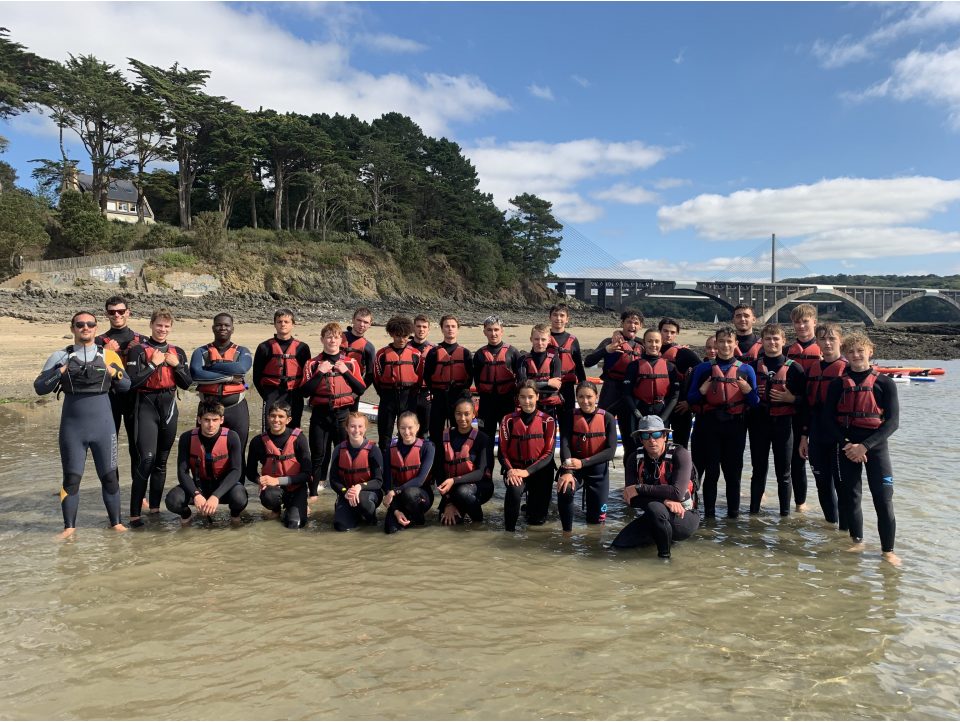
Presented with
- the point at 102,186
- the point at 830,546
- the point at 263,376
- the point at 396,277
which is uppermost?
the point at 102,186

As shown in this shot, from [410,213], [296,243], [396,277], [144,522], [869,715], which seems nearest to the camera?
[869,715]

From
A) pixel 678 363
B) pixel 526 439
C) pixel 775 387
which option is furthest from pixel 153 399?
pixel 775 387

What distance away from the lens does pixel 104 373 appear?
5.13 m

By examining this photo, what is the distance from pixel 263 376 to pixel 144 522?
5.70 feet

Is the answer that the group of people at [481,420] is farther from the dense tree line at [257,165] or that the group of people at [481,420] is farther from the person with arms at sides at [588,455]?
the dense tree line at [257,165]

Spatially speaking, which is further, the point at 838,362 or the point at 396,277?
the point at 396,277

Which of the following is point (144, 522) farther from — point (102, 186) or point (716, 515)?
point (102, 186)

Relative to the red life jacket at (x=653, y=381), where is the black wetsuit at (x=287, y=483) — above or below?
below

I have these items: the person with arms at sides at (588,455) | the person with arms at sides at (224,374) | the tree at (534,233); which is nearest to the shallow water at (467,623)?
the person with arms at sides at (588,455)

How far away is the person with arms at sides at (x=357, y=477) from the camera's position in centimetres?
543

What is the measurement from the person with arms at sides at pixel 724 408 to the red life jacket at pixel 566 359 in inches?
48.5

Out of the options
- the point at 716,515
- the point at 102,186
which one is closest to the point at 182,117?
the point at 102,186

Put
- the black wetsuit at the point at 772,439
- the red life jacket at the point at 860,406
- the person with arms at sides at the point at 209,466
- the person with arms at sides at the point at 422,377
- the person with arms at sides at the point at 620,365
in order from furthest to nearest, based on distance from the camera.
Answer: the person with arms at sides at the point at 422,377 < the person with arms at sides at the point at 620,365 < the black wetsuit at the point at 772,439 < the person with arms at sides at the point at 209,466 < the red life jacket at the point at 860,406

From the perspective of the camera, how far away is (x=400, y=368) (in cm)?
664
